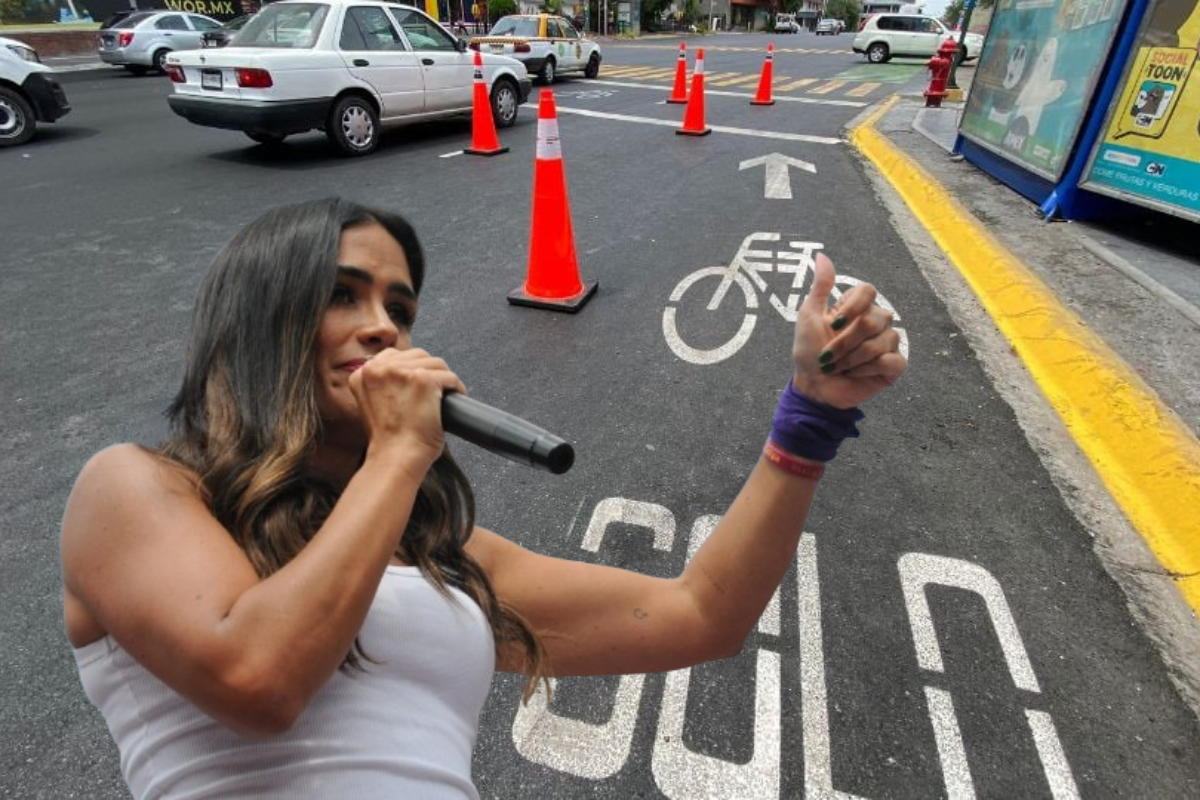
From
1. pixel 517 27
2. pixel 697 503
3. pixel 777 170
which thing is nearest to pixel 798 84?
pixel 517 27

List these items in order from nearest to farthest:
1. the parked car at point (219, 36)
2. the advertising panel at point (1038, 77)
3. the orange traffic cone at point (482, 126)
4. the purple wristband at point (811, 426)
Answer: the purple wristband at point (811, 426) → the advertising panel at point (1038, 77) → the orange traffic cone at point (482, 126) → the parked car at point (219, 36)

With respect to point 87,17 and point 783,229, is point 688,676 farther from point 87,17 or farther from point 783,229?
point 87,17

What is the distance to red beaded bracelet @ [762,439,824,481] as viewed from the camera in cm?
124

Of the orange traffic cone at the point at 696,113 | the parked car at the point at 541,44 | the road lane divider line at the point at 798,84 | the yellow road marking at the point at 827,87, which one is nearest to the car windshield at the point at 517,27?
the parked car at the point at 541,44

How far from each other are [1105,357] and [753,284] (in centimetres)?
212

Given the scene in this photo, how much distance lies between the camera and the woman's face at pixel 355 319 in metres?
1.09

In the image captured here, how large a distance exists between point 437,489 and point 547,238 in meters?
3.39

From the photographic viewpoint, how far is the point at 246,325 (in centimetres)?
109

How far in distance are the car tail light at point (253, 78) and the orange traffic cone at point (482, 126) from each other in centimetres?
243

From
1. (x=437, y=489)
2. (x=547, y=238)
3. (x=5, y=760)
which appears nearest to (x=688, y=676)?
(x=437, y=489)

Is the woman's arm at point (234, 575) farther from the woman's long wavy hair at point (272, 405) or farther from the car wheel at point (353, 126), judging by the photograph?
the car wheel at point (353, 126)

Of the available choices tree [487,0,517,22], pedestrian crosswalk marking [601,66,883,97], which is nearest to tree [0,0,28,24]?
pedestrian crosswalk marking [601,66,883,97]

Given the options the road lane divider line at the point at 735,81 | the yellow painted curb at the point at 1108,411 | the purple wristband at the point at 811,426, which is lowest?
the road lane divider line at the point at 735,81

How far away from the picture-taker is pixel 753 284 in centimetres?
468
